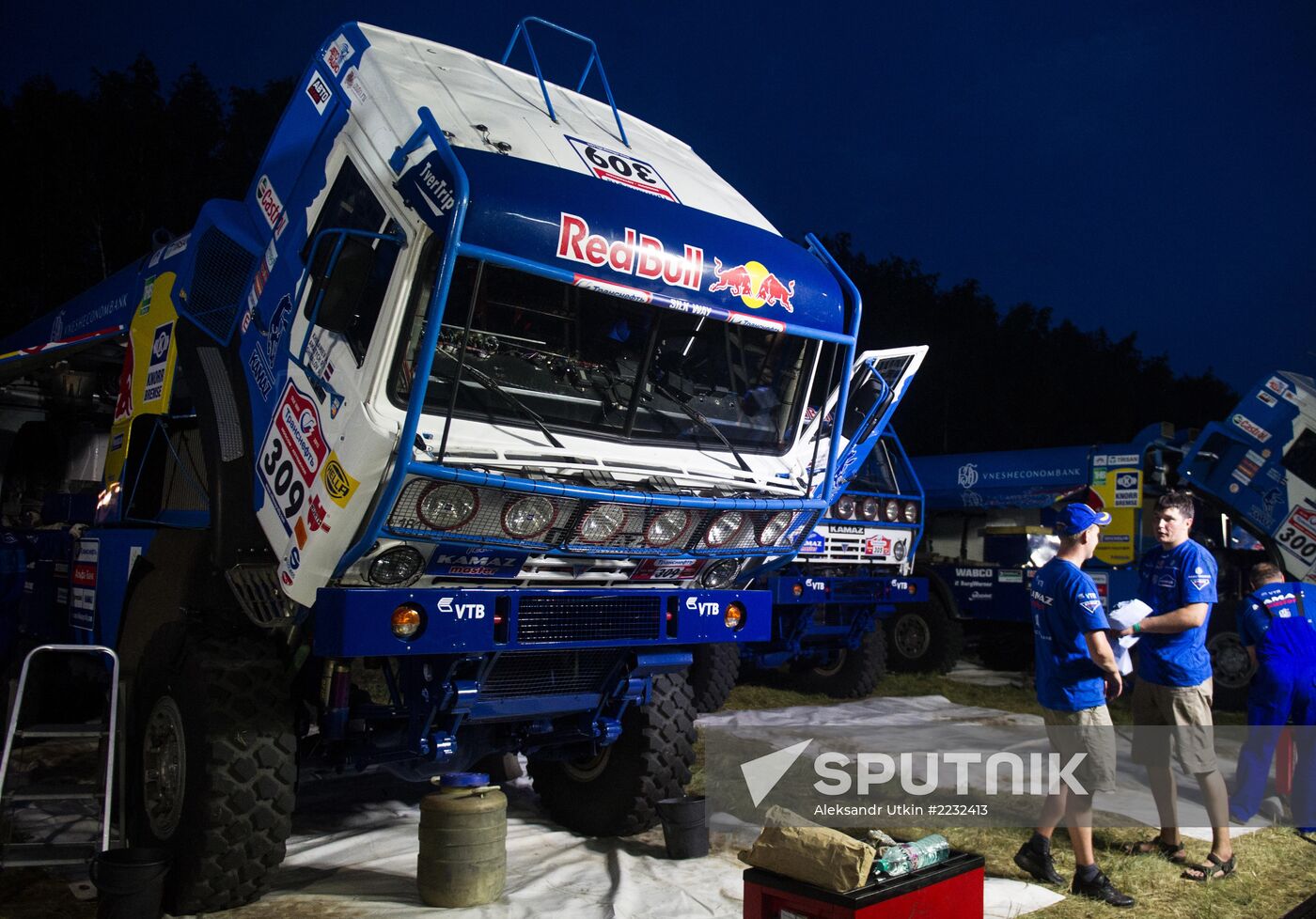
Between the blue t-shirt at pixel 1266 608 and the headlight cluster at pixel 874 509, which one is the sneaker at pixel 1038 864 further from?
the headlight cluster at pixel 874 509

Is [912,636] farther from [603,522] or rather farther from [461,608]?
[461,608]

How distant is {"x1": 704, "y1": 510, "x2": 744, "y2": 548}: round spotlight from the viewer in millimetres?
4578

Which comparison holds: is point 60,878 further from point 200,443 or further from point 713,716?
point 713,716

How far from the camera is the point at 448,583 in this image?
417 centimetres

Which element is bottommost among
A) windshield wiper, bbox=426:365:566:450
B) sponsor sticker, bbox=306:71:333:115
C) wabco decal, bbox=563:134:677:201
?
windshield wiper, bbox=426:365:566:450

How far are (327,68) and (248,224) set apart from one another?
783 millimetres

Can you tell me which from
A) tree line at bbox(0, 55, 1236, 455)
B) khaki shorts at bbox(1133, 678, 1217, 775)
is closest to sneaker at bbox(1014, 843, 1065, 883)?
khaki shorts at bbox(1133, 678, 1217, 775)

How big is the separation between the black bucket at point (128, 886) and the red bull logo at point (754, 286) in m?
3.00

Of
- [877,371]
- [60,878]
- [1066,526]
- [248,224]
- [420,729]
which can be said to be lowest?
[60,878]

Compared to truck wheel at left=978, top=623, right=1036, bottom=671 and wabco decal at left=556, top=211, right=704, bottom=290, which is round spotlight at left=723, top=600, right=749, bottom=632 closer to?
wabco decal at left=556, top=211, right=704, bottom=290

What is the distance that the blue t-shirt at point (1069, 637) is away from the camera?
15.3ft

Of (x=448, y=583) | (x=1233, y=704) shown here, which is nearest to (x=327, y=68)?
(x=448, y=583)

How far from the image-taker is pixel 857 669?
10.4 metres

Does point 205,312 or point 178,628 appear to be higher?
point 205,312
